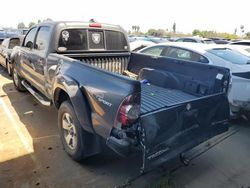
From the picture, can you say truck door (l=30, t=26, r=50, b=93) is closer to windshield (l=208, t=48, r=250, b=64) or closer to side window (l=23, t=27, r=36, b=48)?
side window (l=23, t=27, r=36, b=48)

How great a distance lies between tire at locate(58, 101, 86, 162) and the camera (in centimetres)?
353

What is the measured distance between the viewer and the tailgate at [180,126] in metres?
2.72

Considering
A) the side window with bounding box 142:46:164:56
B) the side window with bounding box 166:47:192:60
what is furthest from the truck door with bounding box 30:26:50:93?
the side window with bounding box 166:47:192:60

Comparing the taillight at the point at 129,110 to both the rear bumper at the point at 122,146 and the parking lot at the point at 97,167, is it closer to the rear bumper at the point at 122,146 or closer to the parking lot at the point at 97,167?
the rear bumper at the point at 122,146

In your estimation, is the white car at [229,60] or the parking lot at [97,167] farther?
the white car at [229,60]

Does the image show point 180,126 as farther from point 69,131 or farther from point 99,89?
point 69,131

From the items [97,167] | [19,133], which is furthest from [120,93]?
[19,133]

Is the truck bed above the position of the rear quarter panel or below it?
below

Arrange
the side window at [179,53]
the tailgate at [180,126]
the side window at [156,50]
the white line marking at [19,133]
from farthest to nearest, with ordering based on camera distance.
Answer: the side window at [156,50]
the side window at [179,53]
the white line marking at [19,133]
the tailgate at [180,126]

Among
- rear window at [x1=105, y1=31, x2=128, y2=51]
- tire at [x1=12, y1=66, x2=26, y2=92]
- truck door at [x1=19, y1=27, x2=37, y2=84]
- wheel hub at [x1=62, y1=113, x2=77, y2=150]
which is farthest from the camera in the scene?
tire at [x1=12, y1=66, x2=26, y2=92]

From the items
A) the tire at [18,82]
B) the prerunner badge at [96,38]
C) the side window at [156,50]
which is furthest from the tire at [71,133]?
the side window at [156,50]

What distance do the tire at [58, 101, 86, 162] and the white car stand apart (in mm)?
3072

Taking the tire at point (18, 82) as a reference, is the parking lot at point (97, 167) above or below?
below

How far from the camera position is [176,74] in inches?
179
